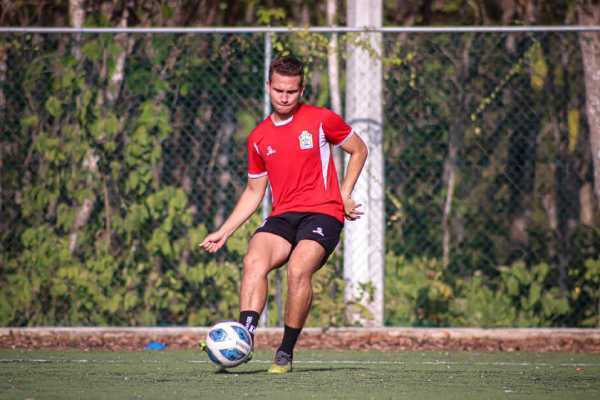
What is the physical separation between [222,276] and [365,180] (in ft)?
4.63

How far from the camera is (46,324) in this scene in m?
8.96

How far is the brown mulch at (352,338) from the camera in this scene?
8461 mm

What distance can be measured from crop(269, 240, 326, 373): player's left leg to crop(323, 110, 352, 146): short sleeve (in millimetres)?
662

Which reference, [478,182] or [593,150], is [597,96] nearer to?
[593,150]

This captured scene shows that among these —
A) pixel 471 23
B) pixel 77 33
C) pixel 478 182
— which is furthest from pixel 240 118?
pixel 471 23

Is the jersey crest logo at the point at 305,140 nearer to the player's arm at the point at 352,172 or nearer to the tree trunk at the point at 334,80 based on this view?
the player's arm at the point at 352,172

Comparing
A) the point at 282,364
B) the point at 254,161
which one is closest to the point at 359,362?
the point at 282,364

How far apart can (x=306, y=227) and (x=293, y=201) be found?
0.18 m

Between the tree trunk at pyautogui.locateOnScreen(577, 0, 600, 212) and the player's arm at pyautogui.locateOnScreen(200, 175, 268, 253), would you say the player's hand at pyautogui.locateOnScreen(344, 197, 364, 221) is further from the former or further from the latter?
the tree trunk at pyautogui.locateOnScreen(577, 0, 600, 212)

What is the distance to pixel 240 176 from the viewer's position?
9.14 meters

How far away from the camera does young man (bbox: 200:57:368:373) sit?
6.00 m

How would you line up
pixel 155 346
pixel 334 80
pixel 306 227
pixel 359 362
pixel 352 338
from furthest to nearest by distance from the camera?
1. pixel 334 80
2. pixel 352 338
3. pixel 155 346
4. pixel 359 362
5. pixel 306 227

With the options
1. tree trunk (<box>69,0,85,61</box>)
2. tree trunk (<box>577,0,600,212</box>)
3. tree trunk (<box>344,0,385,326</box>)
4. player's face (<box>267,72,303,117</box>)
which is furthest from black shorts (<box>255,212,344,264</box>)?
tree trunk (<box>69,0,85,61</box>)

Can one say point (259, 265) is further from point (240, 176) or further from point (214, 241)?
point (240, 176)
